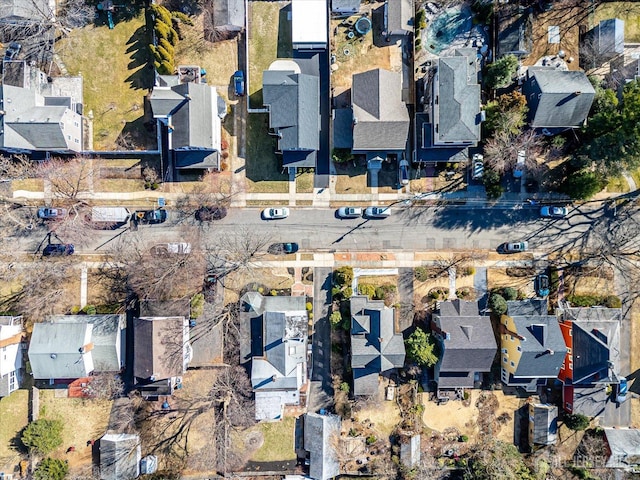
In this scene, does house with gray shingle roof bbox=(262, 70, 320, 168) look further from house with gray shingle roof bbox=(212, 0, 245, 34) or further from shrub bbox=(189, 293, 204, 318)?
shrub bbox=(189, 293, 204, 318)

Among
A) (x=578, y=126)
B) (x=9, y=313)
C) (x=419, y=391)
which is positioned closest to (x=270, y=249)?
(x=419, y=391)

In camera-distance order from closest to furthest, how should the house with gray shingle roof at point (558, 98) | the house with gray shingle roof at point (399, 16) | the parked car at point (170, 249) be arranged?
the house with gray shingle roof at point (558, 98) → the house with gray shingle roof at point (399, 16) → the parked car at point (170, 249)

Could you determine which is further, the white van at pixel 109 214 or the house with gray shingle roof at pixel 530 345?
the white van at pixel 109 214

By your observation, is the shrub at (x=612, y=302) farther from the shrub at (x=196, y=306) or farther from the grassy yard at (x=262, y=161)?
the shrub at (x=196, y=306)

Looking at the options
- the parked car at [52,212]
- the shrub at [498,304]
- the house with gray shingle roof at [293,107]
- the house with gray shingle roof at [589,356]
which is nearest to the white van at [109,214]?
the parked car at [52,212]

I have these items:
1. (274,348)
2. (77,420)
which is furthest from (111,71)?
(77,420)

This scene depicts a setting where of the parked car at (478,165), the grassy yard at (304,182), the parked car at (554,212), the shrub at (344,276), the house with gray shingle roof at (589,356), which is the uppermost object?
the parked car at (478,165)
